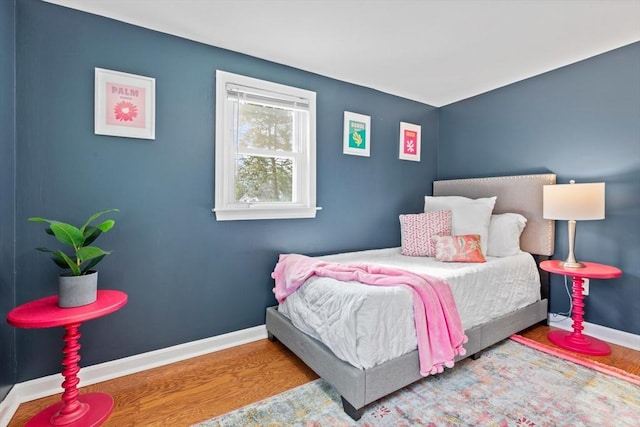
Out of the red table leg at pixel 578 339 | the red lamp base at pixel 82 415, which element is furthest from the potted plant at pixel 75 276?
the red table leg at pixel 578 339

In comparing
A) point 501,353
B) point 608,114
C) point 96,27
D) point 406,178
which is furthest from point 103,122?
point 608,114

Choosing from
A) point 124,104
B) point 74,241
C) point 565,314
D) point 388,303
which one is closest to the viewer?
point 74,241

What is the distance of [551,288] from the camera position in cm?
275

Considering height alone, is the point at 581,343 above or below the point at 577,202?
below

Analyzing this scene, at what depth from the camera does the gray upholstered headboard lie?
2703mm

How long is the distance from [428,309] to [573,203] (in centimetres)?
154

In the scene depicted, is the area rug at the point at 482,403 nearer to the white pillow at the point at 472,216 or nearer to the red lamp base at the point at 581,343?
the red lamp base at the point at 581,343

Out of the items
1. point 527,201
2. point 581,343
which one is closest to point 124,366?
point 581,343

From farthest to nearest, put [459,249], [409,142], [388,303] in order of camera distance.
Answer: [409,142] → [459,249] → [388,303]

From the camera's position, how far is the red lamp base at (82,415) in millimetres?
1438

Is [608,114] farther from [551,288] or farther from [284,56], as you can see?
[284,56]

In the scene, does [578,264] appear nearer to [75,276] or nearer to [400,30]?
[400,30]

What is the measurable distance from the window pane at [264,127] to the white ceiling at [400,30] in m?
0.43

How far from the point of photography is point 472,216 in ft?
9.27
